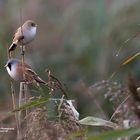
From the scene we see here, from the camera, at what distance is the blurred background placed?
7094 mm

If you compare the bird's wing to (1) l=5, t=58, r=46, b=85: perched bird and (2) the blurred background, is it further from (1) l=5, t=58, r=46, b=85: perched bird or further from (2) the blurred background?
(2) the blurred background

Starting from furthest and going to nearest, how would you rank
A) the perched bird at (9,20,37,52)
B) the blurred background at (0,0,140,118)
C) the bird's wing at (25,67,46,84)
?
1. the blurred background at (0,0,140,118)
2. the perched bird at (9,20,37,52)
3. the bird's wing at (25,67,46,84)

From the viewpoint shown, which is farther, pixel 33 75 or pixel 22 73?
pixel 22 73

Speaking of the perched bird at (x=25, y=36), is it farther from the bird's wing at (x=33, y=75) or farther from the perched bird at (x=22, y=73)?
the bird's wing at (x=33, y=75)

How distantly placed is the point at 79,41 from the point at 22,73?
182 inches

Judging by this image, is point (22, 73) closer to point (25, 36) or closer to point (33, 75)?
point (33, 75)

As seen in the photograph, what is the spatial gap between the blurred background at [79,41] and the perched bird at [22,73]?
2325mm

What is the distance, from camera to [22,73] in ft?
11.8

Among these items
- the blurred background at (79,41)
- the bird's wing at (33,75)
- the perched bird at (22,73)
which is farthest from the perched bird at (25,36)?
the blurred background at (79,41)

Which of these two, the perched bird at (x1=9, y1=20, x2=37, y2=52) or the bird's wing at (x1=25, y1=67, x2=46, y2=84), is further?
the perched bird at (x1=9, y1=20, x2=37, y2=52)

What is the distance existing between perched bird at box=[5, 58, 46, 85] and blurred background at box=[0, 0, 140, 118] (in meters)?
2.33

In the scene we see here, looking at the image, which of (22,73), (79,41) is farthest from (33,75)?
(79,41)

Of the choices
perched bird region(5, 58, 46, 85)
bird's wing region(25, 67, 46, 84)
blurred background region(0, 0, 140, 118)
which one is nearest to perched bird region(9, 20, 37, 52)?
perched bird region(5, 58, 46, 85)

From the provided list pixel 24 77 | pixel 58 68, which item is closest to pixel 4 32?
pixel 58 68
